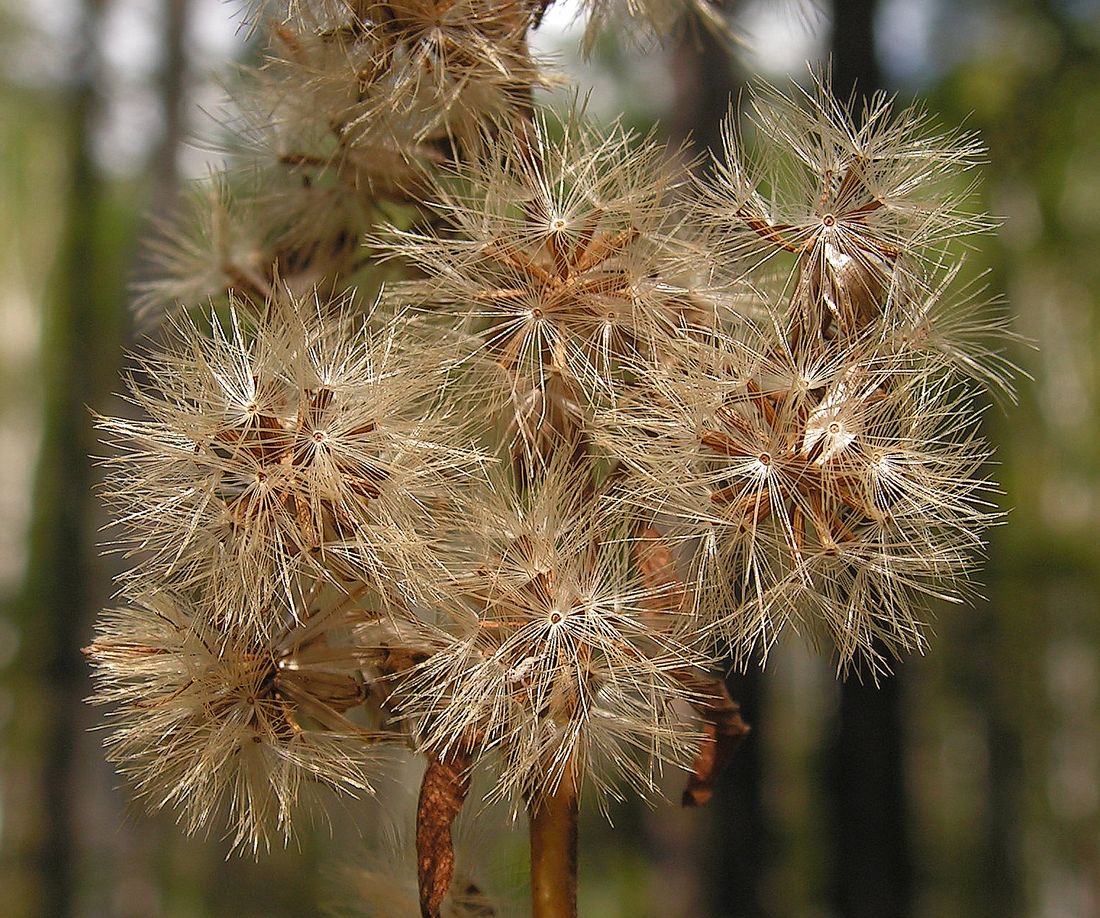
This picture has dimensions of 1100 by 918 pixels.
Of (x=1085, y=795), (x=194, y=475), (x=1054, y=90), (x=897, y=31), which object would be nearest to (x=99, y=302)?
(x=897, y=31)

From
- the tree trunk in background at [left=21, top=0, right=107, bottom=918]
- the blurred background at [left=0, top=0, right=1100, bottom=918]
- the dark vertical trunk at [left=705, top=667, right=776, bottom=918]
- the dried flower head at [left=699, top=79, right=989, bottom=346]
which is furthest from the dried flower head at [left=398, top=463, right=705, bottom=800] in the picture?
the tree trunk in background at [left=21, top=0, right=107, bottom=918]

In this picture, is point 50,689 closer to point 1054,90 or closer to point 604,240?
point 604,240

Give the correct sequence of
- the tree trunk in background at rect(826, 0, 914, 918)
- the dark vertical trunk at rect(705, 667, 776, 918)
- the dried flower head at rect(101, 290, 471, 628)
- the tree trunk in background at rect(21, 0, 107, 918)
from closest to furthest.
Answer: the dried flower head at rect(101, 290, 471, 628) → the tree trunk in background at rect(826, 0, 914, 918) → the dark vertical trunk at rect(705, 667, 776, 918) → the tree trunk in background at rect(21, 0, 107, 918)

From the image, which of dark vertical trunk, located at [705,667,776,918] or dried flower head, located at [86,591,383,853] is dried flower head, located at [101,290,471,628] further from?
dark vertical trunk, located at [705,667,776,918]

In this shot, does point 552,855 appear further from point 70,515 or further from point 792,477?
point 70,515

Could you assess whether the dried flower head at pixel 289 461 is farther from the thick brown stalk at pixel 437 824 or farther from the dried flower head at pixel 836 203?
the dried flower head at pixel 836 203

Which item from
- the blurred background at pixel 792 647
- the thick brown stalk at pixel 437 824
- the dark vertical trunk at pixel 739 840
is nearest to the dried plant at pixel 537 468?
the thick brown stalk at pixel 437 824
